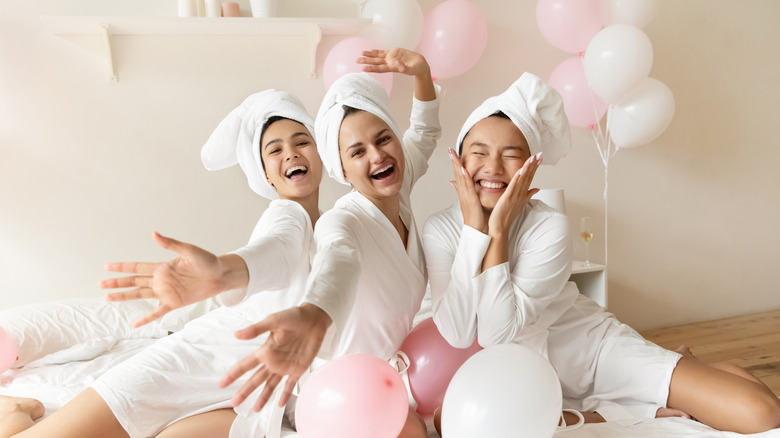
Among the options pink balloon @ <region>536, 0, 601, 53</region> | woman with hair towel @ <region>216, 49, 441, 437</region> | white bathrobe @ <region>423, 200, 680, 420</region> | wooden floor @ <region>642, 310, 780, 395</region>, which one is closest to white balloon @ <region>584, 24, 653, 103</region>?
pink balloon @ <region>536, 0, 601, 53</region>

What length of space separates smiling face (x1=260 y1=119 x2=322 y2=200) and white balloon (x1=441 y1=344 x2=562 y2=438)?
0.77m

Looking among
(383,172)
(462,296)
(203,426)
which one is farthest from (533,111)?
(203,426)

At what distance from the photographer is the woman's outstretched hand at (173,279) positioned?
100 cm

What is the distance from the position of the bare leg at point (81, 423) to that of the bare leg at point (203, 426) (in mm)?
120

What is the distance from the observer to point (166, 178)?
285 centimetres

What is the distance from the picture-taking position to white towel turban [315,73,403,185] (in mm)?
1549

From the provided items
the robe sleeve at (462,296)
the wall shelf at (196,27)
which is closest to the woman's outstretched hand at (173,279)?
the robe sleeve at (462,296)

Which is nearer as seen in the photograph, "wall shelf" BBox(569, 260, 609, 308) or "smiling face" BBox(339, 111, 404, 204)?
"smiling face" BBox(339, 111, 404, 204)

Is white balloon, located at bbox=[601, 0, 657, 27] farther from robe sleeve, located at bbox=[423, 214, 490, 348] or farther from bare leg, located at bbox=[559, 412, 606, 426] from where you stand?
bare leg, located at bbox=[559, 412, 606, 426]

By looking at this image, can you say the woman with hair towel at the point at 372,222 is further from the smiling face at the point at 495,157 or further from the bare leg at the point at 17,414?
the bare leg at the point at 17,414

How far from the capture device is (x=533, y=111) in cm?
160

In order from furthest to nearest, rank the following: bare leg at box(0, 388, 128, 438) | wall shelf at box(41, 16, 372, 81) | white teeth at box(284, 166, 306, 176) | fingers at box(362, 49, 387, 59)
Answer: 1. wall shelf at box(41, 16, 372, 81)
2. fingers at box(362, 49, 387, 59)
3. white teeth at box(284, 166, 306, 176)
4. bare leg at box(0, 388, 128, 438)

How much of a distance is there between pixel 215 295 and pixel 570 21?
243 centimetres

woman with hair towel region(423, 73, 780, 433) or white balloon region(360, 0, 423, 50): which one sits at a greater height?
white balloon region(360, 0, 423, 50)
